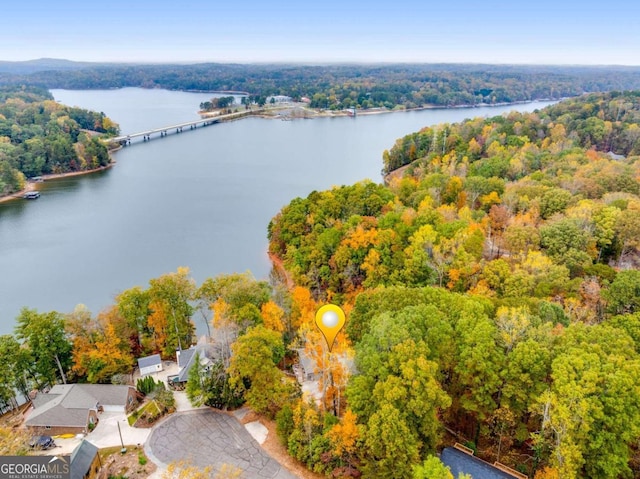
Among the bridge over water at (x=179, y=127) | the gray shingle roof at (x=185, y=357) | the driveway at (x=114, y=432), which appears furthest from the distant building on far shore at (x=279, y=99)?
the driveway at (x=114, y=432)

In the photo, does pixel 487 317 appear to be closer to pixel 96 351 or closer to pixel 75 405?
pixel 75 405

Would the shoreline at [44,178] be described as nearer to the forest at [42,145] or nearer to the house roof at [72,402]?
the forest at [42,145]


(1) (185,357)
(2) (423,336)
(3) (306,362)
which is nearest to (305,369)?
(3) (306,362)

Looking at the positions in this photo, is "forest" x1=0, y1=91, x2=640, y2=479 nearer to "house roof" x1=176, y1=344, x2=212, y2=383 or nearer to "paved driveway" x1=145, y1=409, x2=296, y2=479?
"paved driveway" x1=145, y1=409, x2=296, y2=479

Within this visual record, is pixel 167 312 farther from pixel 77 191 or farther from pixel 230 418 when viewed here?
pixel 77 191

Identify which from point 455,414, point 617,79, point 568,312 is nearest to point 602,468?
point 455,414

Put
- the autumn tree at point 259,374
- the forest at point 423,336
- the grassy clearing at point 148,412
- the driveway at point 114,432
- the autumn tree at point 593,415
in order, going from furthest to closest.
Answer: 1. the grassy clearing at point 148,412
2. the autumn tree at point 259,374
3. the driveway at point 114,432
4. the forest at point 423,336
5. the autumn tree at point 593,415
